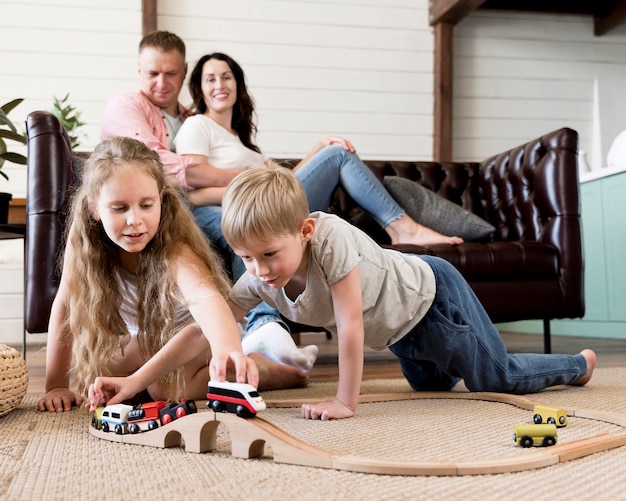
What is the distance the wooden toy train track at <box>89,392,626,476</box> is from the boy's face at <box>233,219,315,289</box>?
279mm

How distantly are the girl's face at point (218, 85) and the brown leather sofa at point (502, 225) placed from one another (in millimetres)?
485

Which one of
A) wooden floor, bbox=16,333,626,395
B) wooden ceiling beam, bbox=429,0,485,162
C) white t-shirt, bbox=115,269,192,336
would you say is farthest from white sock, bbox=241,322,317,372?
wooden ceiling beam, bbox=429,0,485,162

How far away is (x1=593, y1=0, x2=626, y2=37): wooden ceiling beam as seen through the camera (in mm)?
4402

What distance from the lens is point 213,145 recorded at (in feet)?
7.78

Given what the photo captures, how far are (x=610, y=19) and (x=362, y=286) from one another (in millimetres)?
3890

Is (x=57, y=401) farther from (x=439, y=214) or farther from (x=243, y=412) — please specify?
(x=439, y=214)

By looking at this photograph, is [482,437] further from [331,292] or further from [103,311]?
[103,311]

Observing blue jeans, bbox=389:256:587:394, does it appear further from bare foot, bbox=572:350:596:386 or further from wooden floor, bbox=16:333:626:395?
wooden floor, bbox=16:333:626:395

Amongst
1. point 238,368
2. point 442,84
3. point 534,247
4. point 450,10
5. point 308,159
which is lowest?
point 238,368

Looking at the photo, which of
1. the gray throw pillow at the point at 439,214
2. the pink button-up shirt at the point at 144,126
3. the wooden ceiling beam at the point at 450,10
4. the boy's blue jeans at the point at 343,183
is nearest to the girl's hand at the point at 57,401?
the pink button-up shirt at the point at 144,126

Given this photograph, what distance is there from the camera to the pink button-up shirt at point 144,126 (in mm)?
2214

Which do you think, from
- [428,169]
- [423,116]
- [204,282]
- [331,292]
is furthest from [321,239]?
[423,116]

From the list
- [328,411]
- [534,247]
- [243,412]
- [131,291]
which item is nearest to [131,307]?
[131,291]

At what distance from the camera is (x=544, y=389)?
1.71m
